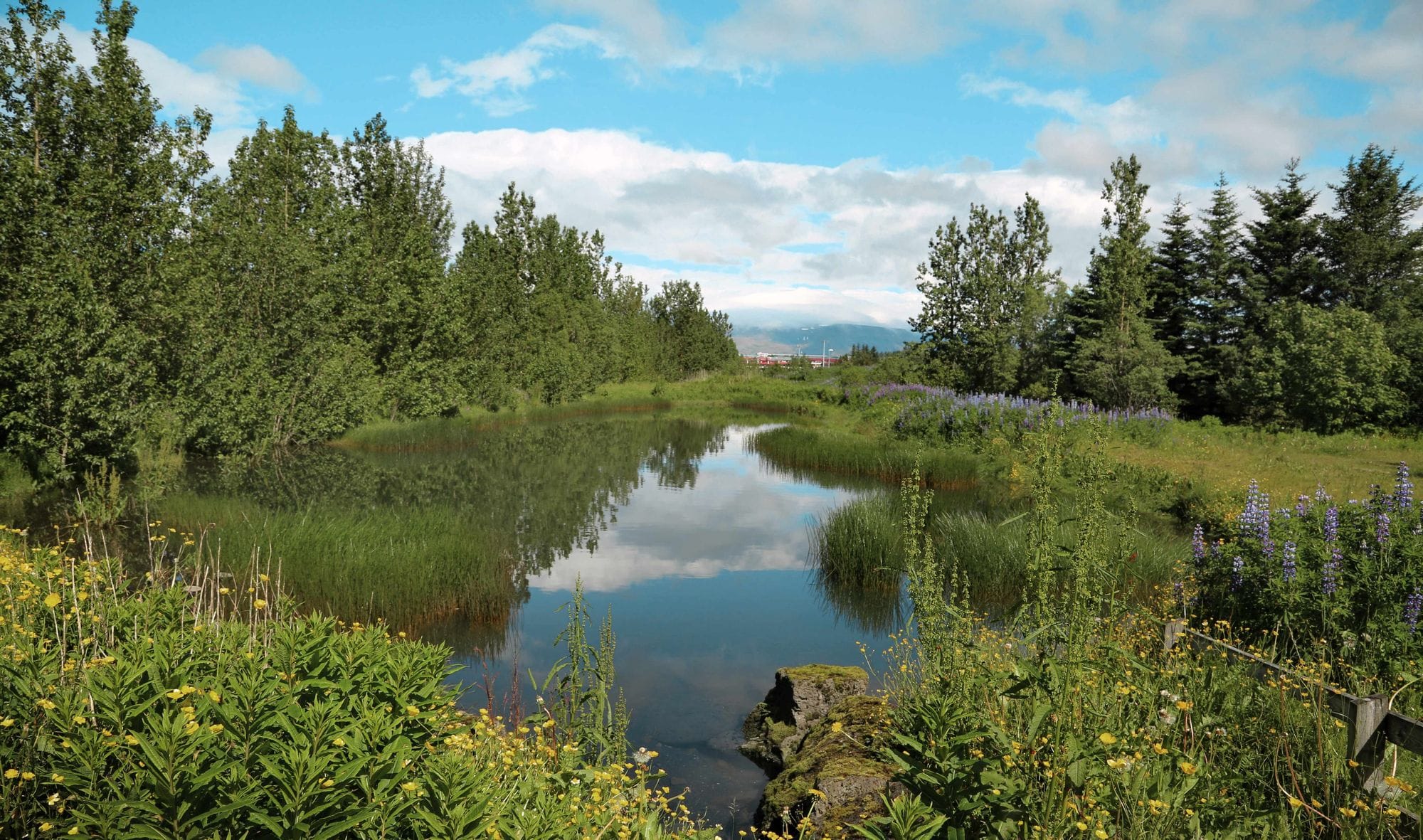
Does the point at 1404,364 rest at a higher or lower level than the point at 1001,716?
higher

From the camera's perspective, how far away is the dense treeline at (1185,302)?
2564cm

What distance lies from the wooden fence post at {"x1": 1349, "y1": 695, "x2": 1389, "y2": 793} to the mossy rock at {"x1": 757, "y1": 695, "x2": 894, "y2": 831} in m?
2.37

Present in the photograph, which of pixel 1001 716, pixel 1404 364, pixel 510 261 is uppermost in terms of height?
pixel 510 261

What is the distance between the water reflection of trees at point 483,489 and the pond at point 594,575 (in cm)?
7

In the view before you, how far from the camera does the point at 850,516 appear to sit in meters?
12.9

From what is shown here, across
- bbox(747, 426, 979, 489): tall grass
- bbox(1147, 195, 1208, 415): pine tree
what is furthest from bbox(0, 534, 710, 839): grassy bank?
bbox(1147, 195, 1208, 415): pine tree

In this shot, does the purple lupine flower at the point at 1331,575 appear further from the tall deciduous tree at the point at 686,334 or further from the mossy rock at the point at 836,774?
the tall deciduous tree at the point at 686,334

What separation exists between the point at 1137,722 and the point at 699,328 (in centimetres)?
6507

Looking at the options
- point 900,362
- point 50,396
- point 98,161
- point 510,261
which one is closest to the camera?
point 50,396

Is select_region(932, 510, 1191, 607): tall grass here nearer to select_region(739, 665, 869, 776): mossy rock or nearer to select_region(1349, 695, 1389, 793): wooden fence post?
select_region(739, 665, 869, 776): mossy rock

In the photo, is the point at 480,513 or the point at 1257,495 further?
the point at 480,513

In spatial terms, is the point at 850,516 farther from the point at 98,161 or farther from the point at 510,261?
the point at 510,261

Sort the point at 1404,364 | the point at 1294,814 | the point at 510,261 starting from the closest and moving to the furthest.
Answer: the point at 1294,814
the point at 1404,364
the point at 510,261

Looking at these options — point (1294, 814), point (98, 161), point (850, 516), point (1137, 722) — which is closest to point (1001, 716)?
point (1137, 722)
